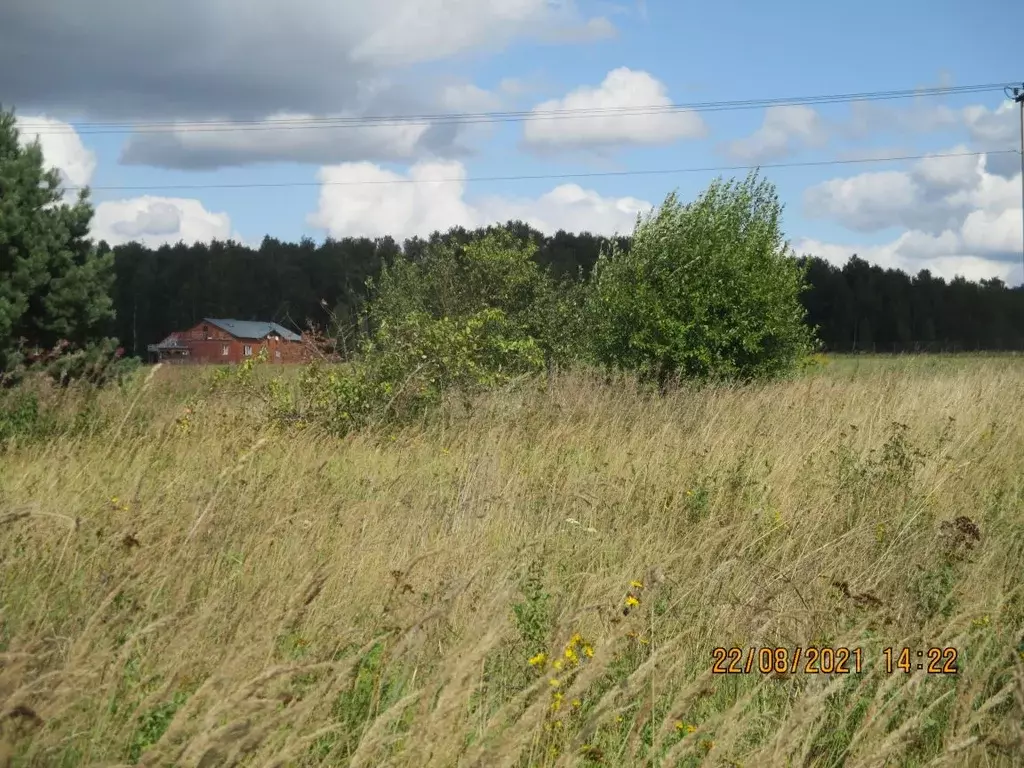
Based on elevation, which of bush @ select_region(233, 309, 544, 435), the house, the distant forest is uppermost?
the distant forest

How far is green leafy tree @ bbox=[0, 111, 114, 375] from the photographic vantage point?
21422 mm

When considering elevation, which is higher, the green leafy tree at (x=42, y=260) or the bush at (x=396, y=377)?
the green leafy tree at (x=42, y=260)

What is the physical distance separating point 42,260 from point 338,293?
6337 centimetres

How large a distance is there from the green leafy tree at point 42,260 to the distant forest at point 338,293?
56376 millimetres

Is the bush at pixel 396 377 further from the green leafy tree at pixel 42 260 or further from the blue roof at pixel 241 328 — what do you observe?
the blue roof at pixel 241 328

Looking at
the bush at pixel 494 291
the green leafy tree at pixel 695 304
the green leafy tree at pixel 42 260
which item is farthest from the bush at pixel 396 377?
the green leafy tree at pixel 42 260

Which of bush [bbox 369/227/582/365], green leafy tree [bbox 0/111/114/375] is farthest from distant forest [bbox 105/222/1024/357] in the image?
green leafy tree [bbox 0/111/114/375]

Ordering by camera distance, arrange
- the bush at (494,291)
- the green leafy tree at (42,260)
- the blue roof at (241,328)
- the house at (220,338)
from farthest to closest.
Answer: the blue roof at (241,328) → the house at (220,338) → the bush at (494,291) → the green leafy tree at (42,260)

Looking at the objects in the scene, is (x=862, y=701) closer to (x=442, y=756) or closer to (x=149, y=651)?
(x=442, y=756)

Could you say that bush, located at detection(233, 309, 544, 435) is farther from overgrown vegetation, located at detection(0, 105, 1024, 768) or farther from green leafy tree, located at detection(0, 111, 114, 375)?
green leafy tree, located at detection(0, 111, 114, 375)

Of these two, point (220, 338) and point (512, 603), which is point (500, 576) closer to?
point (512, 603)

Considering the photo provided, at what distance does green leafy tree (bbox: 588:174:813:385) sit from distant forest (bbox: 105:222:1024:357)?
60.9 m

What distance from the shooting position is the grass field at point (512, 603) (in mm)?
2432

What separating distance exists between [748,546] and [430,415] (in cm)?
557
